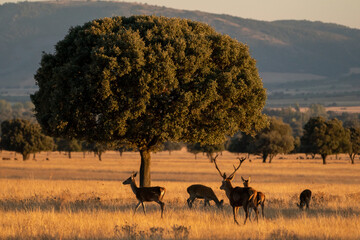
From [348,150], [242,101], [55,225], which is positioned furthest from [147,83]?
[348,150]

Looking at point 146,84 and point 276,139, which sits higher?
point 146,84

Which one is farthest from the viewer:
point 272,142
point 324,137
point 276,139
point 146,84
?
point 272,142

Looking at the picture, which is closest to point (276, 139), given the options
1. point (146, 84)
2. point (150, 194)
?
point (146, 84)

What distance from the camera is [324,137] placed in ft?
339

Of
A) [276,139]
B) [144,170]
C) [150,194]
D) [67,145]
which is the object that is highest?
[150,194]

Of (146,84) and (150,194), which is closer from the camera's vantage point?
(150,194)

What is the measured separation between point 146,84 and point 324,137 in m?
81.0

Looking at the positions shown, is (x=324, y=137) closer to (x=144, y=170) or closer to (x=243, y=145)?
(x=243, y=145)

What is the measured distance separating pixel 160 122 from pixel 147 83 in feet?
6.62

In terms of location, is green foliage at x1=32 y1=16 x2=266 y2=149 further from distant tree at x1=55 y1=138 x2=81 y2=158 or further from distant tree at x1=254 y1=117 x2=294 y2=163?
distant tree at x1=55 y1=138 x2=81 y2=158

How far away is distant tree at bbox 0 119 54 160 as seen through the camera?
10106cm

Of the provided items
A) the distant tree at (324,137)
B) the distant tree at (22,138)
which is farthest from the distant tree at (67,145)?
the distant tree at (324,137)

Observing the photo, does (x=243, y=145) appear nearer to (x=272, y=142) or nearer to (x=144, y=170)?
(x=272, y=142)

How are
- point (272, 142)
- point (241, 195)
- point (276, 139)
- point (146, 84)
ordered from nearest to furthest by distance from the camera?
point (241, 195) → point (146, 84) → point (276, 139) → point (272, 142)
